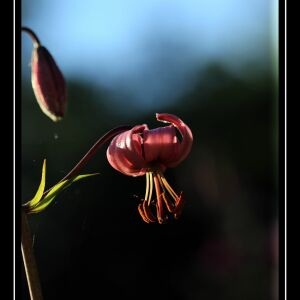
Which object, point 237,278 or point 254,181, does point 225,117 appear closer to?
point 254,181

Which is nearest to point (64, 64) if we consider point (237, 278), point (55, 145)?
point (55, 145)

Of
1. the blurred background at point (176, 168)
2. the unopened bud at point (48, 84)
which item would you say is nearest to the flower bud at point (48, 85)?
the unopened bud at point (48, 84)

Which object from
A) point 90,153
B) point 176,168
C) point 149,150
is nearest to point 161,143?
point 149,150

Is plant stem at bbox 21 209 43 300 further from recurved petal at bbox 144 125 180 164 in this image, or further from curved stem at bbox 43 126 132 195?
recurved petal at bbox 144 125 180 164

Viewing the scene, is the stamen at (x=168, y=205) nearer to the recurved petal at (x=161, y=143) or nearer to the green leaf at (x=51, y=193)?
the recurved petal at (x=161, y=143)

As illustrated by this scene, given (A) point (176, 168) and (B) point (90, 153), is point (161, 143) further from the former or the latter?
(A) point (176, 168)
